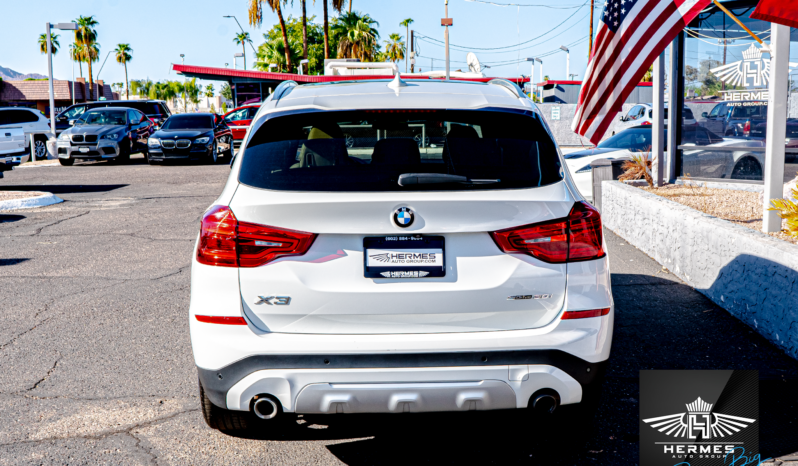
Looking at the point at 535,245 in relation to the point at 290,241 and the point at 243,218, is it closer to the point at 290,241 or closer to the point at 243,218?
the point at 290,241

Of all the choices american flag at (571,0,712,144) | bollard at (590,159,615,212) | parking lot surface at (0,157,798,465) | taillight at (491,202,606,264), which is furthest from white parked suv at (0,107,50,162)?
taillight at (491,202,606,264)

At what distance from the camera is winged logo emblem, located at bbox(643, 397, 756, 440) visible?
337cm

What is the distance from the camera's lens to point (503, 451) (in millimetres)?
3611

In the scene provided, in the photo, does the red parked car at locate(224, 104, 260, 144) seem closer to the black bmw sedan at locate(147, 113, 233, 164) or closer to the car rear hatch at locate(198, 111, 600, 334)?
the black bmw sedan at locate(147, 113, 233, 164)

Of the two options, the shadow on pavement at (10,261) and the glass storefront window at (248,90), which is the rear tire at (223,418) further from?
the glass storefront window at (248,90)

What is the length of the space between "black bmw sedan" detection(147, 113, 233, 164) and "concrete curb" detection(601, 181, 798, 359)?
1615 cm

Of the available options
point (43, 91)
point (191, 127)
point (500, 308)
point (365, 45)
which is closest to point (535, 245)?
point (500, 308)

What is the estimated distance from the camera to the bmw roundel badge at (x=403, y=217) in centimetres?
291

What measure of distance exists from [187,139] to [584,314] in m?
20.4

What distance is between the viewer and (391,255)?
2.95 meters

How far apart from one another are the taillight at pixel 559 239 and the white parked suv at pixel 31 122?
827 inches

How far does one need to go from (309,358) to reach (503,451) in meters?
1.27

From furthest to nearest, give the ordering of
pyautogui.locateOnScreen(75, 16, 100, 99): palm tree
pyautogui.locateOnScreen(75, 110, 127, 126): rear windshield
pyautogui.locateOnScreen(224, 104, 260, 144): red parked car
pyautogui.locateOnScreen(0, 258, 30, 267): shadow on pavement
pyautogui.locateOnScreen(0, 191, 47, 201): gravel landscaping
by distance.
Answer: pyautogui.locateOnScreen(75, 16, 100, 99): palm tree
pyautogui.locateOnScreen(224, 104, 260, 144): red parked car
pyautogui.locateOnScreen(75, 110, 127, 126): rear windshield
pyautogui.locateOnScreen(0, 191, 47, 201): gravel landscaping
pyautogui.locateOnScreen(0, 258, 30, 267): shadow on pavement

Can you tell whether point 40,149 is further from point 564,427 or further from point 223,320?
point 564,427
